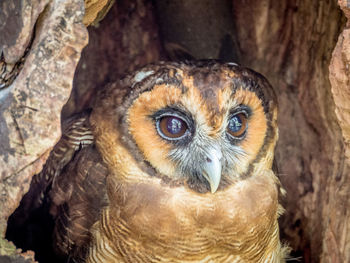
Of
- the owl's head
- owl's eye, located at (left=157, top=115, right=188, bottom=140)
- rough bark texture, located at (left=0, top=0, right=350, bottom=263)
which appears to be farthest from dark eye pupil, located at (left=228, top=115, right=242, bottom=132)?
rough bark texture, located at (left=0, top=0, right=350, bottom=263)

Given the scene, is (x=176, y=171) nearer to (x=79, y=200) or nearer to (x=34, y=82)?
(x=79, y=200)

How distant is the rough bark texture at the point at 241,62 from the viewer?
80.8 inches

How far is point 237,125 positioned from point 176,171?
37 cm

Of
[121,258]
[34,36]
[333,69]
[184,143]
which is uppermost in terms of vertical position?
[333,69]

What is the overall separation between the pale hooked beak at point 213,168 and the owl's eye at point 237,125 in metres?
0.16

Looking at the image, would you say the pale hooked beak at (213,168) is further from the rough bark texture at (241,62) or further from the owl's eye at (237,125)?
the rough bark texture at (241,62)

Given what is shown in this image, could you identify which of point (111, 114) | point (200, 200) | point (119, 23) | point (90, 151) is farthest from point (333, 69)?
point (119, 23)

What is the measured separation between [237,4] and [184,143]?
130 cm

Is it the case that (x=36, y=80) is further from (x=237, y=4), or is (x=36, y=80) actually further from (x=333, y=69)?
(x=237, y=4)

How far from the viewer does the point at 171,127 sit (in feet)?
8.23

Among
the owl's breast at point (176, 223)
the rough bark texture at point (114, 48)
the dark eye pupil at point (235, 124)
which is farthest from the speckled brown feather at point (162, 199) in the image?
the rough bark texture at point (114, 48)

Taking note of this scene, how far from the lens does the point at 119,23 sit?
3.73 m

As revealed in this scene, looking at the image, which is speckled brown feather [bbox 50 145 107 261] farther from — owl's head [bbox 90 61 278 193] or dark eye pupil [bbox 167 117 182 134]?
dark eye pupil [bbox 167 117 182 134]

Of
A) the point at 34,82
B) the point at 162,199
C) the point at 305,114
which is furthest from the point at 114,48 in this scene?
the point at 34,82
